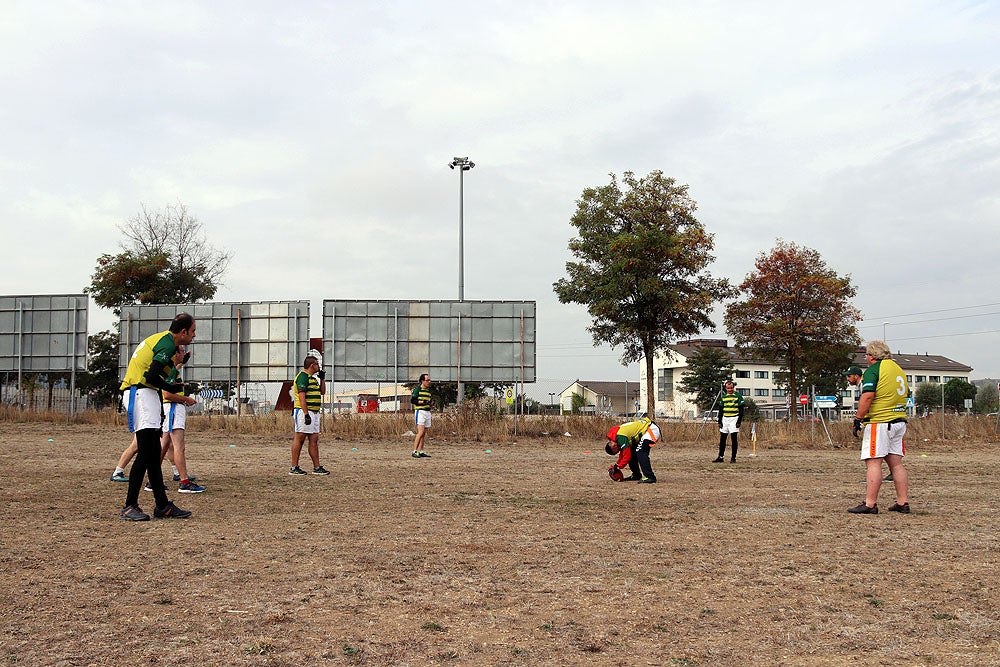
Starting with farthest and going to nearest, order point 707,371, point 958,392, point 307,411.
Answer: point 958,392, point 707,371, point 307,411

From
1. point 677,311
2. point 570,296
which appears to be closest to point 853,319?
point 677,311

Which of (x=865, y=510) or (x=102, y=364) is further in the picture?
(x=102, y=364)

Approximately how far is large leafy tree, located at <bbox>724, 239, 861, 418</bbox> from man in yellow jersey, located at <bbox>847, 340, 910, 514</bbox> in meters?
26.1

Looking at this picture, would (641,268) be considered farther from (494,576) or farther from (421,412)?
(494,576)

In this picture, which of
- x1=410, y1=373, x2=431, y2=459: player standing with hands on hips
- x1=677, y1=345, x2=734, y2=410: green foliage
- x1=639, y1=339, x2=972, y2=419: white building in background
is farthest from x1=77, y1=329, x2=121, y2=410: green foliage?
x1=639, y1=339, x2=972, y2=419: white building in background

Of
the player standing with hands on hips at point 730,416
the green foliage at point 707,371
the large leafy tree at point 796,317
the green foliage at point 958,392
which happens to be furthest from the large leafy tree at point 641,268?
the green foliage at point 958,392

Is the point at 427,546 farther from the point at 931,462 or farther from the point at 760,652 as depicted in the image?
the point at 931,462

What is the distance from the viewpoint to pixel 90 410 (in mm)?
29172

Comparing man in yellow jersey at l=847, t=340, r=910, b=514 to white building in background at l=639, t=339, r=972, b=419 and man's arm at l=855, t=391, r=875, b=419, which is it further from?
white building in background at l=639, t=339, r=972, b=419

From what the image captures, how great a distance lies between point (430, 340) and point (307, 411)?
587 inches

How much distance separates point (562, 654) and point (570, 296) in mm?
28269

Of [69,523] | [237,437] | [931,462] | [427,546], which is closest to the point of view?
[427,546]

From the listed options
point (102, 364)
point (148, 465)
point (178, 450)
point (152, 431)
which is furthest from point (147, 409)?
point (102, 364)

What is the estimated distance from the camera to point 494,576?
18.5 ft
